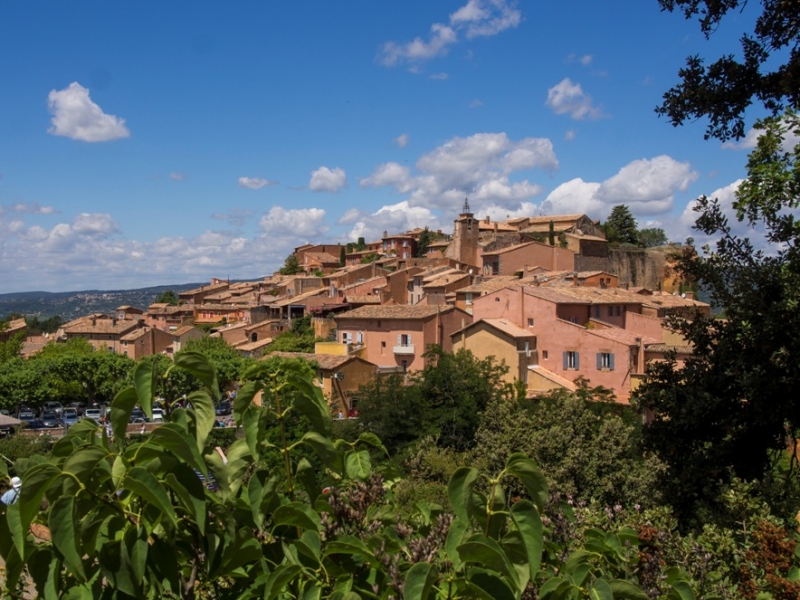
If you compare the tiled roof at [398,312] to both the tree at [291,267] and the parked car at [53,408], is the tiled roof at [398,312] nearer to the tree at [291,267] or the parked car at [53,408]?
the parked car at [53,408]

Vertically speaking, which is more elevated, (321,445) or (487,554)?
(321,445)

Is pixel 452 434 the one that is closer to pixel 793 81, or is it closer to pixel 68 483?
pixel 793 81

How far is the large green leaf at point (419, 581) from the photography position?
Result: 2.03 meters

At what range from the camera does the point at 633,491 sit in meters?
16.1

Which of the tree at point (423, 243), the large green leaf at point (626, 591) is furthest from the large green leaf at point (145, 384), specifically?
the tree at point (423, 243)

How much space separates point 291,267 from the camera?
307 feet

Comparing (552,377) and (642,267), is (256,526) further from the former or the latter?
(642,267)

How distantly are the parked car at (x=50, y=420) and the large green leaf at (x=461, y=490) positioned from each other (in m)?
42.6

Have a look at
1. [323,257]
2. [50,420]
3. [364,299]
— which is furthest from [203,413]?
[323,257]

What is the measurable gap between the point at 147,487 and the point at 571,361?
37189 mm

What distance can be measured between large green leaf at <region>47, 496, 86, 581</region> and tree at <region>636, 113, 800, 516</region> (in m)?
5.42

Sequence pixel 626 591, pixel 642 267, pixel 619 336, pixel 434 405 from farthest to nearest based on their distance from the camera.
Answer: pixel 642 267
pixel 619 336
pixel 434 405
pixel 626 591

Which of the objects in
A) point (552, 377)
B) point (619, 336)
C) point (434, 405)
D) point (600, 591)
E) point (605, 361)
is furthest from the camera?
point (552, 377)

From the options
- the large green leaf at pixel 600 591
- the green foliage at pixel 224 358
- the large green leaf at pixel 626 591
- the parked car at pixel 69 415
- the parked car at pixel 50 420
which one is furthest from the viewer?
the parked car at pixel 69 415
